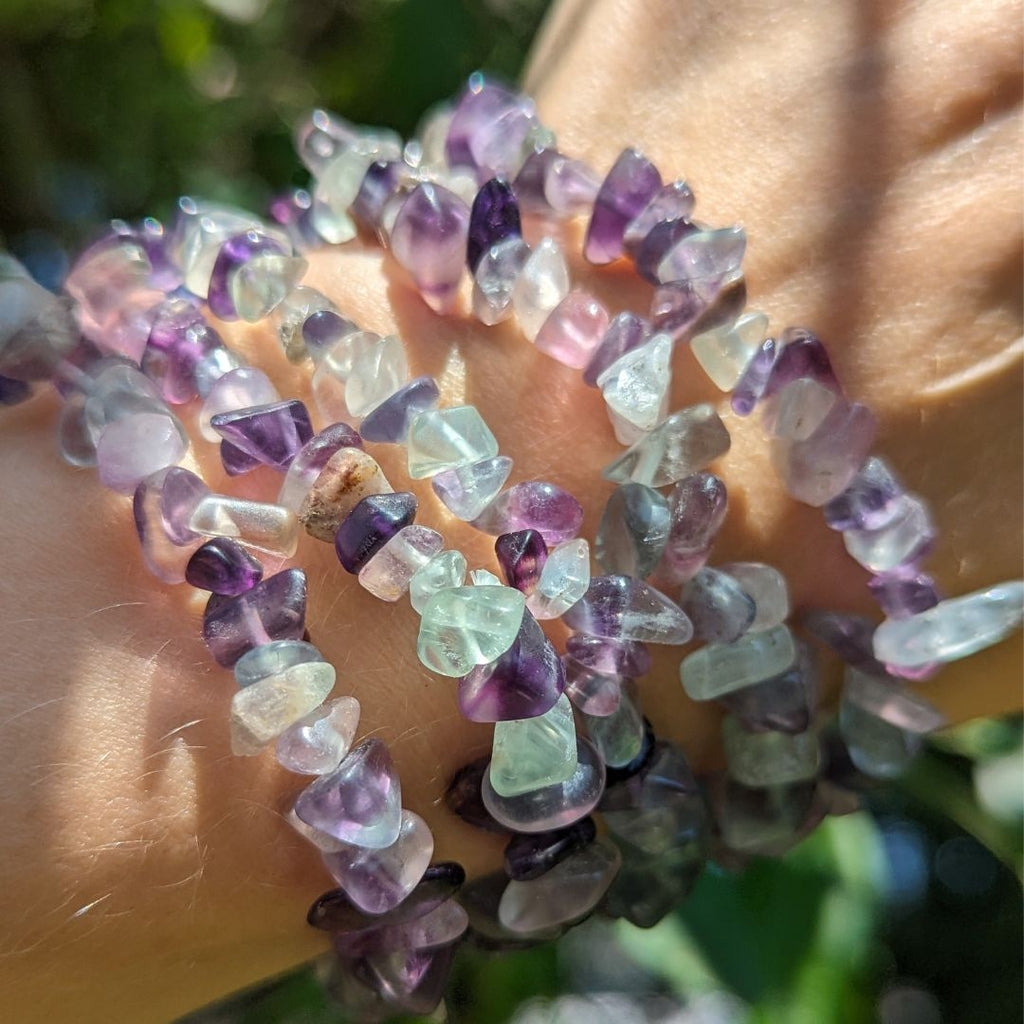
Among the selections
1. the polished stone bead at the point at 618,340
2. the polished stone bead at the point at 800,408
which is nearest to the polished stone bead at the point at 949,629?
the polished stone bead at the point at 800,408

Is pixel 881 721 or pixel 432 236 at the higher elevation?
pixel 432 236

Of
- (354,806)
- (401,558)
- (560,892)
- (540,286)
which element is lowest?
(560,892)

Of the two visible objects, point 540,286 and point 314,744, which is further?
point 540,286

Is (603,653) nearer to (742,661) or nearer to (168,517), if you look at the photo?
(742,661)

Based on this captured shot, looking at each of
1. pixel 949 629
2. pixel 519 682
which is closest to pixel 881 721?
pixel 949 629

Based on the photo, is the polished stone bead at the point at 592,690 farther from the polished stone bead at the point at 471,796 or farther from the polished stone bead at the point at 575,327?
the polished stone bead at the point at 575,327

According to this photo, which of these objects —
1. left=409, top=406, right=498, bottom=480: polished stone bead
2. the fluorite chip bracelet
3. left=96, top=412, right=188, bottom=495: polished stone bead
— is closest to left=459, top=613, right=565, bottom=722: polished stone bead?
the fluorite chip bracelet

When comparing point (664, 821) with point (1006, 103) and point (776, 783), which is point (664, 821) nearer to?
point (776, 783)

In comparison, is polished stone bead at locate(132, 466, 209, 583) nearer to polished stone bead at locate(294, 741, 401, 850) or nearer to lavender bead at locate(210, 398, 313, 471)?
lavender bead at locate(210, 398, 313, 471)
